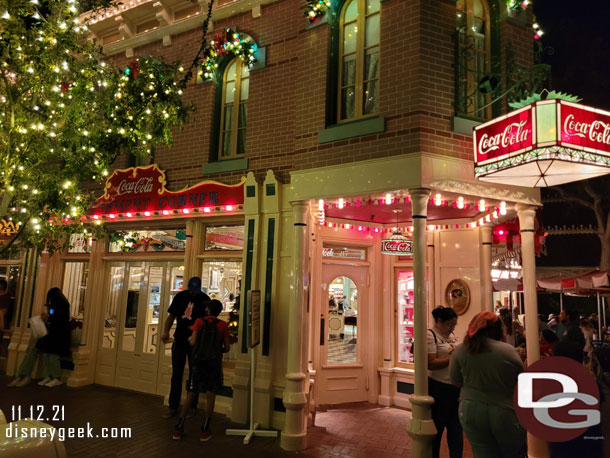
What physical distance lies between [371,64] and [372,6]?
3.11 feet

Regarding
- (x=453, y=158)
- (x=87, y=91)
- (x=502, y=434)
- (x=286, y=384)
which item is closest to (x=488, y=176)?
(x=453, y=158)

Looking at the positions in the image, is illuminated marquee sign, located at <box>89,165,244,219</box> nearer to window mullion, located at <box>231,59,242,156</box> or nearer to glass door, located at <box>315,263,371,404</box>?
window mullion, located at <box>231,59,242,156</box>

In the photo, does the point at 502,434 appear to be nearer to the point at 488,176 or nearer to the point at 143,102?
the point at 488,176

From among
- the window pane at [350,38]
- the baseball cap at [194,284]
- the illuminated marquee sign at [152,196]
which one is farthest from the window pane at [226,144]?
the window pane at [350,38]

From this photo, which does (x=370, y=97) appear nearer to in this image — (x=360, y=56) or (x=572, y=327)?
(x=360, y=56)

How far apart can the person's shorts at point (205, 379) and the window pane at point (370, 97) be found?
424 centimetres

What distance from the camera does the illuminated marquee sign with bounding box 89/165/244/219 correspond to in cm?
789

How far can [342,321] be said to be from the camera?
8.36 metres

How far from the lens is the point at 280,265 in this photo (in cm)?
727

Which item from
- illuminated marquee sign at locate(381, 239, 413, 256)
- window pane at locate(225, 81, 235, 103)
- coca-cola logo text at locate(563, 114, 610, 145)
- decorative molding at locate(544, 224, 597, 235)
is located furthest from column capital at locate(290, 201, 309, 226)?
decorative molding at locate(544, 224, 597, 235)

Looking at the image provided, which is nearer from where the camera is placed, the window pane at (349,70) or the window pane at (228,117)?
the window pane at (349,70)

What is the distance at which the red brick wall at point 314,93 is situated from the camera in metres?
6.04

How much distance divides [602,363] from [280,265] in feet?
28.8

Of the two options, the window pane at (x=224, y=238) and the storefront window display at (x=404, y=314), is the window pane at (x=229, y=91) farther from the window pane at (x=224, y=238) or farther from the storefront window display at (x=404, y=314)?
the storefront window display at (x=404, y=314)
